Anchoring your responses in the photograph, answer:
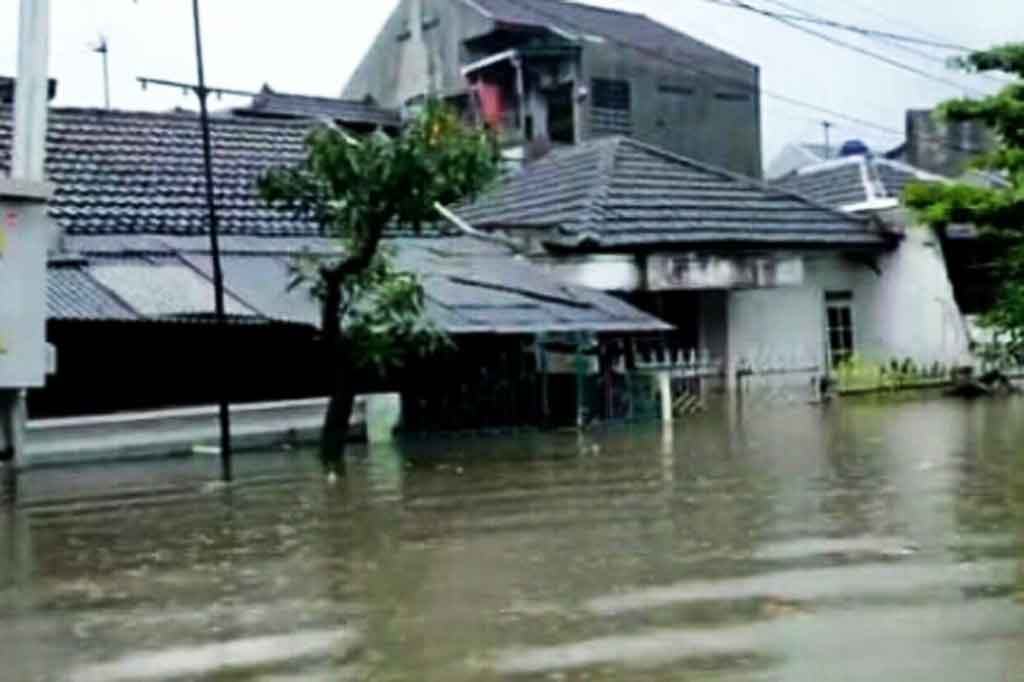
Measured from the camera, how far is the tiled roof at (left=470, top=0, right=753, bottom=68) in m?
39.0

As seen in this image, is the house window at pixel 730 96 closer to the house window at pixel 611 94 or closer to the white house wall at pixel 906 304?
the house window at pixel 611 94

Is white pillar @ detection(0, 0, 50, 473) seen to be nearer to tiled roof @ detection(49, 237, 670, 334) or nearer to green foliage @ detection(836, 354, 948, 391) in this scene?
tiled roof @ detection(49, 237, 670, 334)

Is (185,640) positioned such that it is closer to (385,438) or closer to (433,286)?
(385,438)

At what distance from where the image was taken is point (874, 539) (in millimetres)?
10117

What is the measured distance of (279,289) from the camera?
20953 millimetres

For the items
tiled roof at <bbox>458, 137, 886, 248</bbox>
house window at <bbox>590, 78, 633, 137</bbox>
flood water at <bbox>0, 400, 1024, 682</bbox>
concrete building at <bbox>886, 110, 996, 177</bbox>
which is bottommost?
flood water at <bbox>0, 400, 1024, 682</bbox>

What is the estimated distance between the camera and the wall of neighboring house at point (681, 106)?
38906 mm

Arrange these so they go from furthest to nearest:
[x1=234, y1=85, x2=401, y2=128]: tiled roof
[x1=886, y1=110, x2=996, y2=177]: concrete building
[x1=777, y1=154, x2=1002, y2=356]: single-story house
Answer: [x1=886, y1=110, x2=996, y2=177]: concrete building
[x1=234, y1=85, x2=401, y2=128]: tiled roof
[x1=777, y1=154, x2=1002, y2=356]: single-story house

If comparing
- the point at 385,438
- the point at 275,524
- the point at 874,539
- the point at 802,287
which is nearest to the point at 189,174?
the point at 385,438

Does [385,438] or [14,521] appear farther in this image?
[385,438]

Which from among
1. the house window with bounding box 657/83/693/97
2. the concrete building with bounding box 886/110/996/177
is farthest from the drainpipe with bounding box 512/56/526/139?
the concrete building with bounding box 886/110/996/177

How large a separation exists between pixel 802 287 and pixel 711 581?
71.8ft

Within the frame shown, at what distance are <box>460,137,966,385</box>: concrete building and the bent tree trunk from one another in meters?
7.98

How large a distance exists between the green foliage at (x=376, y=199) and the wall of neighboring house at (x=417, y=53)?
68.9 feet
